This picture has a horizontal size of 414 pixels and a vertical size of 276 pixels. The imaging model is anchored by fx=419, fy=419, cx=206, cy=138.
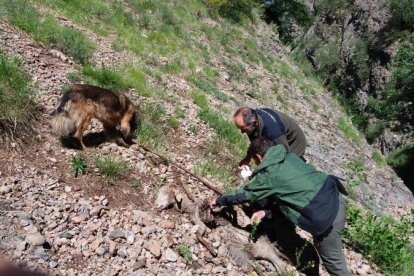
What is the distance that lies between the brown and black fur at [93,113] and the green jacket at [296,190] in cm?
240

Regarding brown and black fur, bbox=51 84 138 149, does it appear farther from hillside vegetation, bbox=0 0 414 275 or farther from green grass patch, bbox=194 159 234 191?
green grass patch, bbox=194 159 234 191

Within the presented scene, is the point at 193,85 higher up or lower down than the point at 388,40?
lower down

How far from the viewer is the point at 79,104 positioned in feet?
17.1

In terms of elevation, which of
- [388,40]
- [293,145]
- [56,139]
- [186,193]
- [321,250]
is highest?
[388,40]

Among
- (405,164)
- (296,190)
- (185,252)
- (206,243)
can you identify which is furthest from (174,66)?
(405,164)

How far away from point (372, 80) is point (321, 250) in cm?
2503

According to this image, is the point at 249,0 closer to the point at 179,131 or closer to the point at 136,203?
the point at 179,131

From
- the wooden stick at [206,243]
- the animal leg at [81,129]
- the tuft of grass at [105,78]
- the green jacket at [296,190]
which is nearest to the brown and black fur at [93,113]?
the animal leg at [81,129]

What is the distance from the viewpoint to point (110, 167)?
493cm

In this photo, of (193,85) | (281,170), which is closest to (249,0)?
(193,85)

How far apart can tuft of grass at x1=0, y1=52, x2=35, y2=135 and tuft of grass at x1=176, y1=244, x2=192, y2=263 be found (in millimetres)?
2373

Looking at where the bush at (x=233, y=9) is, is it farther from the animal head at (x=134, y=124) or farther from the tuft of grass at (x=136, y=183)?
the tuft of grass at (x=136, y=183)

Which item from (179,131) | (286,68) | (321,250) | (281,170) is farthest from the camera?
(286,68)

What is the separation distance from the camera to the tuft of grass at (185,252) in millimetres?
4176
